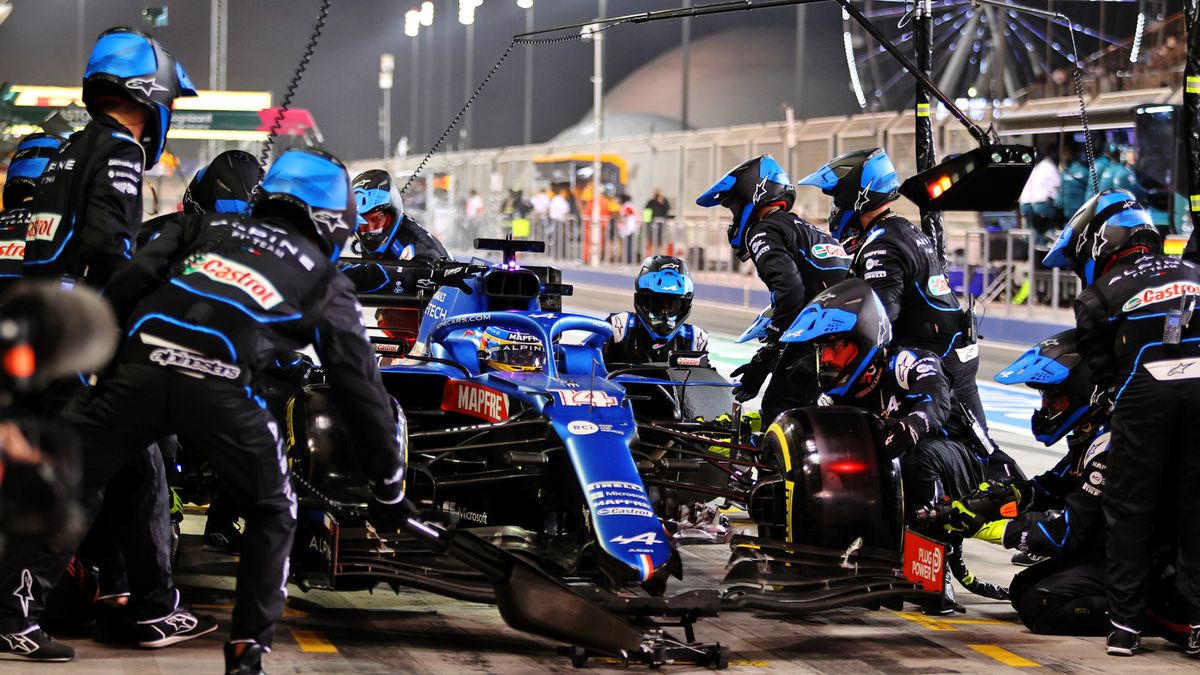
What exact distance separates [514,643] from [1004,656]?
215 centimetres

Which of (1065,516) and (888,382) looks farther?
(888,382)

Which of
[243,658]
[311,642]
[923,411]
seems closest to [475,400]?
[311,642]

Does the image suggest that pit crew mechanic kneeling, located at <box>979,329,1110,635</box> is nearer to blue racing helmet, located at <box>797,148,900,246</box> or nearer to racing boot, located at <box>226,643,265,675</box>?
blue racing helmet, located at <box>797,148,900,246</box>

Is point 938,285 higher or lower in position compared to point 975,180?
lower

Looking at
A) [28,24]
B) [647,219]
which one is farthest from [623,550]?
[28,24]

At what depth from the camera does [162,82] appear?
7008mm

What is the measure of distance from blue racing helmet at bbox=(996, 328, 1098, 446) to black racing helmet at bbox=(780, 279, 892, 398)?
0.65m

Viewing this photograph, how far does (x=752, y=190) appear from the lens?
10.3 meters

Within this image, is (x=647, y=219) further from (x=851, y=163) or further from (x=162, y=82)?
(x=162, y=82)

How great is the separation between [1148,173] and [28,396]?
1793 cm

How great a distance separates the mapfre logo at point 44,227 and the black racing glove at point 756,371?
4.24m

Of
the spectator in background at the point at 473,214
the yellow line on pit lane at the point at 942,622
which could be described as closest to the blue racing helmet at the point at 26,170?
the yellow line on pit lane at the point at 942,622

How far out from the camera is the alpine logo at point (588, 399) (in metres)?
7.09

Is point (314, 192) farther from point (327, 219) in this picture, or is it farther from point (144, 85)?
point (144, 85)
